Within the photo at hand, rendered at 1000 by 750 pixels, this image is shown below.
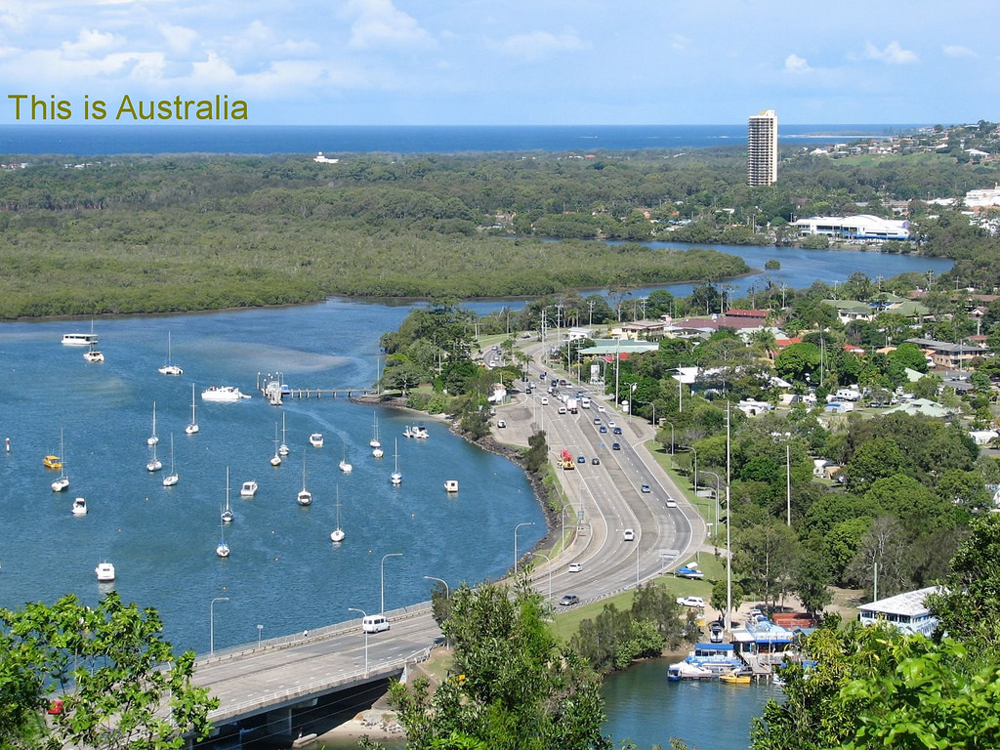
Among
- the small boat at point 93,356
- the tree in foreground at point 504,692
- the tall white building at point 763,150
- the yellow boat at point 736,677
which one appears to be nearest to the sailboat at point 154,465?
the small boat at point 93,356

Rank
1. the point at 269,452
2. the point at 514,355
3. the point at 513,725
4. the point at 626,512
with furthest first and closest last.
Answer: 1. the point at 514,355
2. the point at 269,452
3. the point at 626,512
4. the point at 513,725

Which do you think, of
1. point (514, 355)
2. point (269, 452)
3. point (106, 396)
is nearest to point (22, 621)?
point (269, 452)

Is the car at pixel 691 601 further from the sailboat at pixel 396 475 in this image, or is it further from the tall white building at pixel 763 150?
the tall white building at pixel 763 150

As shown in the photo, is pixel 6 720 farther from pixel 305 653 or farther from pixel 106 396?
pixel 106 396

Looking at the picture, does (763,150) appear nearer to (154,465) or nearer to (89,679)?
(154,465)

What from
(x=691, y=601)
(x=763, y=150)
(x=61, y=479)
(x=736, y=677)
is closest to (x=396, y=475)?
(x=61, y=479)
